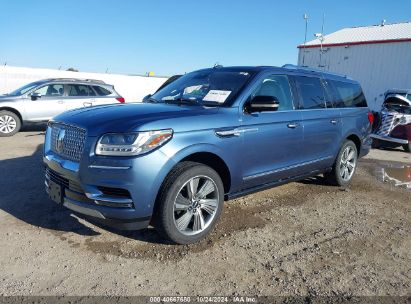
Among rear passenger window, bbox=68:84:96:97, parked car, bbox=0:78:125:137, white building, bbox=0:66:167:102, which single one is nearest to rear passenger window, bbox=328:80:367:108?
parked car, bbox=0:78:125:137

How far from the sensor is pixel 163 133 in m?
3.43

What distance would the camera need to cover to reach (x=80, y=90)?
11.7 meters

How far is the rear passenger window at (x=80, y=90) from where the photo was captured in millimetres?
11578

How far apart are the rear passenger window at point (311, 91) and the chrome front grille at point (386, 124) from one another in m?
6.37

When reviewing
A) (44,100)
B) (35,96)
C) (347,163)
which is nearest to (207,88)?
(347,163)

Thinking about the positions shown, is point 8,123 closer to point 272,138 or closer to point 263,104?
point 272,138

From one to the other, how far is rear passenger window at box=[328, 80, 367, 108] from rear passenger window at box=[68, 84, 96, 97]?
8060mm

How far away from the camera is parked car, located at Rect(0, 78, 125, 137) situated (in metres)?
10.8

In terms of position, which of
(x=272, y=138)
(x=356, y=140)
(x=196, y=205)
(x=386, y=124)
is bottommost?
(x=386, y=124)

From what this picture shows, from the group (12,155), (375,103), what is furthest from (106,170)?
(375,103)

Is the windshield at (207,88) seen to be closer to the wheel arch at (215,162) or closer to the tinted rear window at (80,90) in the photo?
the wheel arch at (215,162)

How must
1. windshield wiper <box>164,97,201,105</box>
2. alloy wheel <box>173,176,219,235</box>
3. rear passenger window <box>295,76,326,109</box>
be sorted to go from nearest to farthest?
alloy wheel <box>173,176,219,235</box>, windshield wiper <box>164,97,201,105</box>, rear passenger window <box>295,76,326,109</box>

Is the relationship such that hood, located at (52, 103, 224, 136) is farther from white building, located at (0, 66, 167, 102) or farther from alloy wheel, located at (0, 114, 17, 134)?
white building, located at (0, 66, 167, 102)

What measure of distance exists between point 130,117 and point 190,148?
0.64 m
